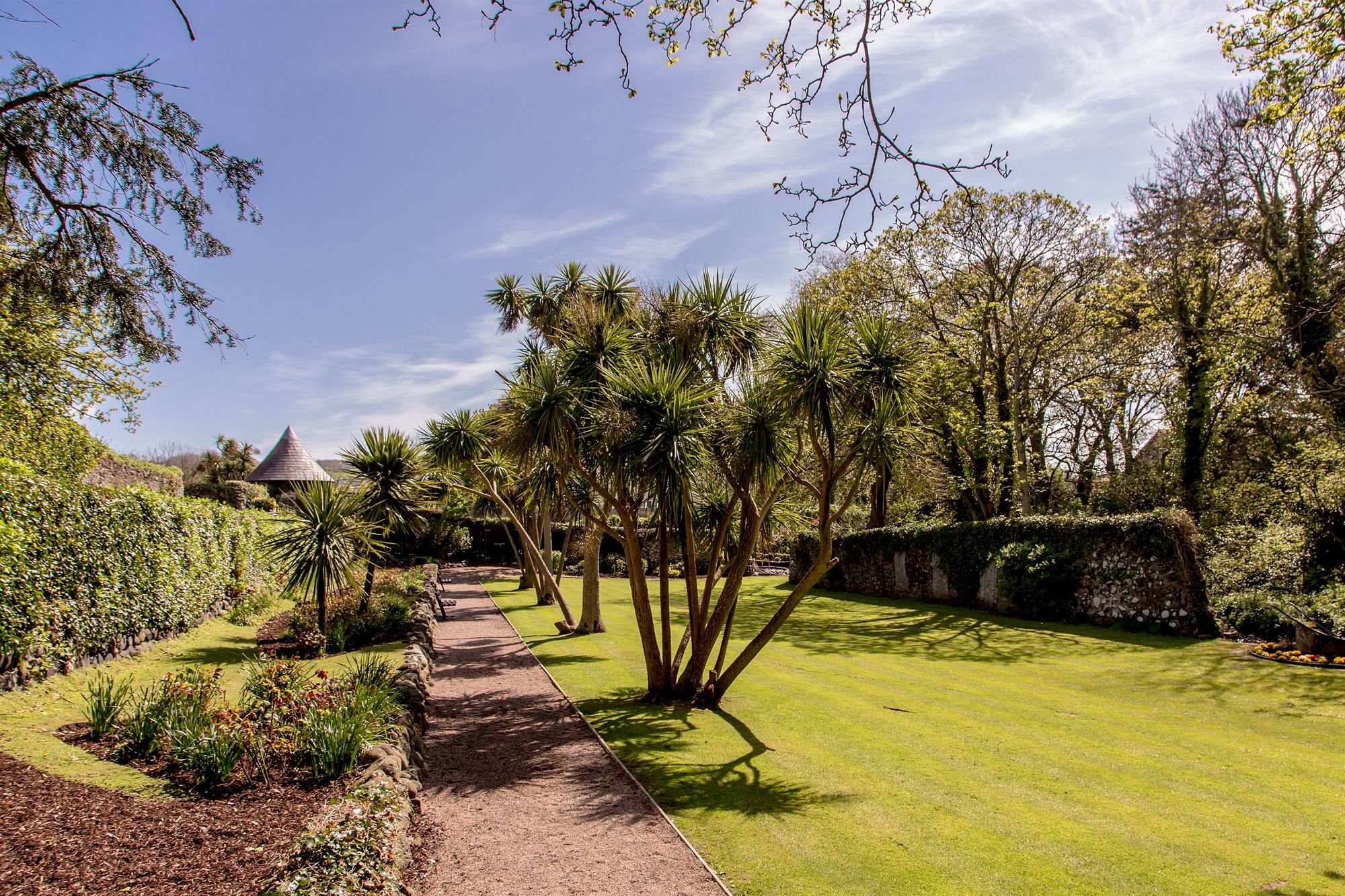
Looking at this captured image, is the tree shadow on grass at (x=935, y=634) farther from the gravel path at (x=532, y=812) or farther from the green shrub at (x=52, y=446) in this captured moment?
the green shrub at (x=52, y=446)

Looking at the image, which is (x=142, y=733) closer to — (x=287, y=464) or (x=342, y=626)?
(x=342, y=626)

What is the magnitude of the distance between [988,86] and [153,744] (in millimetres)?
7947

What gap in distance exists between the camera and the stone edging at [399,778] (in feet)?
14.7

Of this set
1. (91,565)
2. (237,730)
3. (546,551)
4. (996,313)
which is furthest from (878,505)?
(237,730)

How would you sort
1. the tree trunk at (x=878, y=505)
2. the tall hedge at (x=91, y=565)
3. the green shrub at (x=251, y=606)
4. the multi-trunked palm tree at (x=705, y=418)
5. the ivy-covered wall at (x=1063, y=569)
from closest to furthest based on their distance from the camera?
1. the tall hedge at (x=91, y=565)
2. the multi-trunked palm tree at (x=705, y=418)
3. the ivy-covered wall at (x=1063, y=569)
4. the green shrub at (x=251, y=606)
5. the tree trunk at (x=878, y=505)

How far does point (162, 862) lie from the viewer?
407 centimetres

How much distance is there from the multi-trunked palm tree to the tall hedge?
5128 millimetres

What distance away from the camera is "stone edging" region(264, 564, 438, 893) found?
4484 mm

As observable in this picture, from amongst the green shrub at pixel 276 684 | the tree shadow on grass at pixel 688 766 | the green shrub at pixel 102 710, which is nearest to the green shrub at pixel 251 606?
the green shrub at pixel 276 684

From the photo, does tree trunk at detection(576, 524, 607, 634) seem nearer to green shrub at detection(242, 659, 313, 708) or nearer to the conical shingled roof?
green shrub at detection(242, 659, 313, 708)

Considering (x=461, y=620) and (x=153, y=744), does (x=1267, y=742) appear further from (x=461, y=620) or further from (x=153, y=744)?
(x=461, y=620)

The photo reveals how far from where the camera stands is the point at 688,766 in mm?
7180

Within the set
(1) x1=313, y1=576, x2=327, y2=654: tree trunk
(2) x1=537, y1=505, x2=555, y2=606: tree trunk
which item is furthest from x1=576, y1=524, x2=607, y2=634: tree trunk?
(1) x1=313, y1=576, x2=327, y2=654: tree trunk

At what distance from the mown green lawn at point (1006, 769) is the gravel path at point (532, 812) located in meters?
0.35
